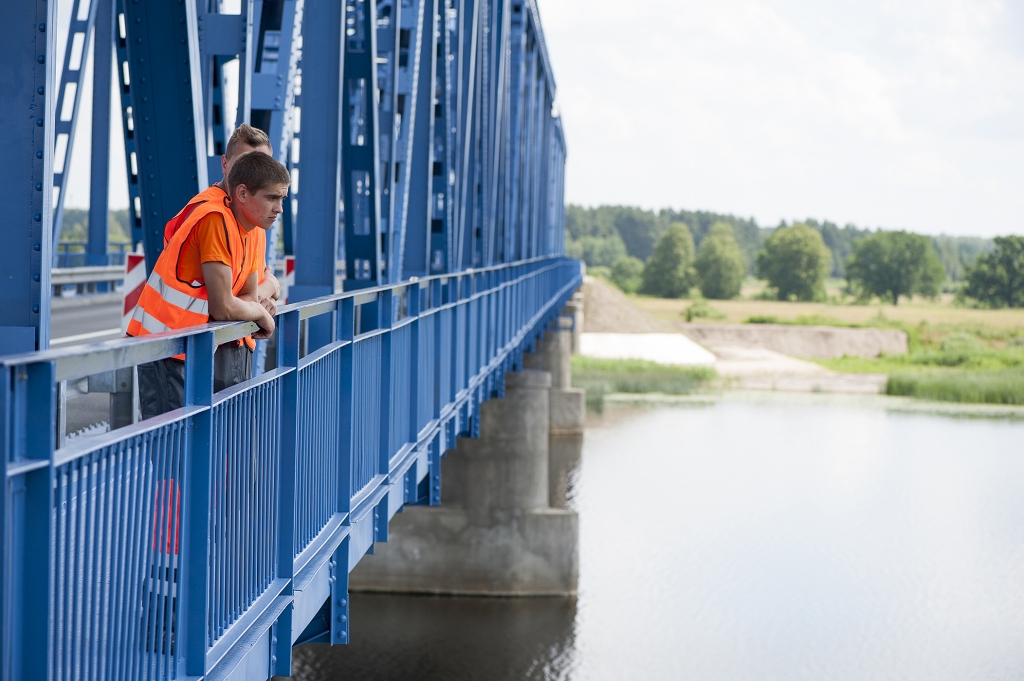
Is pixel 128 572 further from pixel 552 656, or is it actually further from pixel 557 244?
pixel 557 244

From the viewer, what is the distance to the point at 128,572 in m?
2.73

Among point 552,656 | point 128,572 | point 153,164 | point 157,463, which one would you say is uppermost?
point 153,164

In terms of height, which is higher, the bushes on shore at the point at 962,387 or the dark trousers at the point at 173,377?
the dark trousers at the point at 173,377

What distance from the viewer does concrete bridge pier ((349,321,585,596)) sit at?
707 inches

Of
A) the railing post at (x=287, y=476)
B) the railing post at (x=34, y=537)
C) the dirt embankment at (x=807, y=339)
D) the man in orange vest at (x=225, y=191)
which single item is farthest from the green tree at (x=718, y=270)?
the railing post at (x=34, y=537)

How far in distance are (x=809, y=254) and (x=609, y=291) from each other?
62.8 metres

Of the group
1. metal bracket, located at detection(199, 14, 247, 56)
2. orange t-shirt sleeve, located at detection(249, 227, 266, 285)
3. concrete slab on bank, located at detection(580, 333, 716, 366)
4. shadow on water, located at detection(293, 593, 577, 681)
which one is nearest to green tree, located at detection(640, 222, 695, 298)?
concrete slab on bank, located at detection(580, 333, 716, 366)

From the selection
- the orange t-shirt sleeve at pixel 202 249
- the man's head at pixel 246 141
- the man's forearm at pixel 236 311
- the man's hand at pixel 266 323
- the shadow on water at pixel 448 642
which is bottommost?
the shadow on water at pixel 448 642

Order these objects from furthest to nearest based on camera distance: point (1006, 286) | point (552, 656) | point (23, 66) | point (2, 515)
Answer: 1. point (1006, 286)
2. point (552, 656)
3. point (23, 66)
4. point (2, 515)

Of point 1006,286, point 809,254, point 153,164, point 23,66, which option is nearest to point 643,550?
point 153,164

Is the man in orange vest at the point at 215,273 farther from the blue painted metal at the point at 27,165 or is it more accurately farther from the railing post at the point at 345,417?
the railing post at the point at 345,417

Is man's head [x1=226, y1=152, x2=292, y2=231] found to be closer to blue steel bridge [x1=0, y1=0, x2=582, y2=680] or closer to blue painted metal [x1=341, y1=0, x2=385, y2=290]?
blue steel bridge [x1=0, y1=0, x2=582, y2=680]

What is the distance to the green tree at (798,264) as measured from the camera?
129875 mm

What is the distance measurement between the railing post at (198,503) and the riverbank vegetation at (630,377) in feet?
121
